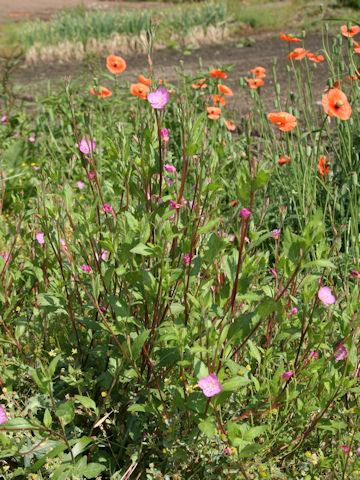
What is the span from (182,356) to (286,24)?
988 cm

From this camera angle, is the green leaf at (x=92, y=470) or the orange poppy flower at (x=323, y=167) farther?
the orange poppy flower at (x=323, y=167)

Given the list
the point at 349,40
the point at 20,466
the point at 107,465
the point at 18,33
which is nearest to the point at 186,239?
the point at 107,465

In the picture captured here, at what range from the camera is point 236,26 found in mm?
9617

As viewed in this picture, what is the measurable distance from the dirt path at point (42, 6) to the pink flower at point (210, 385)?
514 inches

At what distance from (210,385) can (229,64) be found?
5279mm

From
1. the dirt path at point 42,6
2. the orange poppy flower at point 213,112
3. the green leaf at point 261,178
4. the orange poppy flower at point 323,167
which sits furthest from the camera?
the dirt path at point 42,6

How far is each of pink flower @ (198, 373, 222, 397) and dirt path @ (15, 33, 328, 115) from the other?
123 inches

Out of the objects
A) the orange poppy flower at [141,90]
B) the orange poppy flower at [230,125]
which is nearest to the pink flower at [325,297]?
the orange poppy flower at [141,90]

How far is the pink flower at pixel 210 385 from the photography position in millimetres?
1064

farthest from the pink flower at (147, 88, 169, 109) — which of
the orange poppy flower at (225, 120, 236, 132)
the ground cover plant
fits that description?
the orange poppy flower at (225, 120, 236, 132)

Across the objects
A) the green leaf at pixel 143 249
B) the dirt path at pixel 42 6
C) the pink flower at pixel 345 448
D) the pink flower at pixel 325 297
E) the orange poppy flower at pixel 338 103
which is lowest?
the dirt path at pixel 42 6

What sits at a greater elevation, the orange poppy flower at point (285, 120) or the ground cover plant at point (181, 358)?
the orange poppy flower at point (285, 120)

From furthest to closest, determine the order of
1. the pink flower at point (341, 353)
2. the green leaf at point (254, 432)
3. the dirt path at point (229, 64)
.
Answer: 1. the dirt path at point (229, 64)
2. the pink flower at point (341, 353)
3. the green leaf at point (254, 432)

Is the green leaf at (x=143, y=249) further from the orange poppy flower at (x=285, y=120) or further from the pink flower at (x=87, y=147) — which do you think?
the orange poppy flower at (x=285, y=120)
